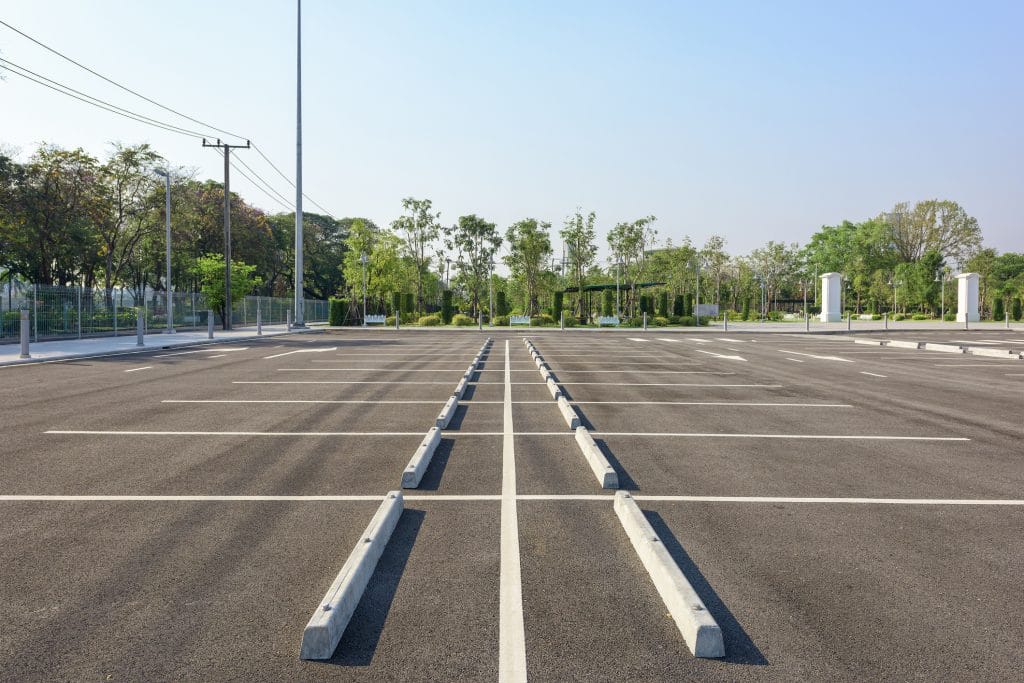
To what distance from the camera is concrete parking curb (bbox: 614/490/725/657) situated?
295cm

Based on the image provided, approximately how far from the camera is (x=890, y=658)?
295 cm

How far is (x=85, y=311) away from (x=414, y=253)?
3638cm

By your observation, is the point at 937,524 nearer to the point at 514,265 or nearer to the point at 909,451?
the point at 909,451

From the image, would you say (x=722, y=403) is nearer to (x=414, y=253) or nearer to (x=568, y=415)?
(x=568, y=415)

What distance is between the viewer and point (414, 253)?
63594 millimetres

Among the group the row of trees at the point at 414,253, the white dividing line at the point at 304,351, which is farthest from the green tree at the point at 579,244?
the white dividing line at the point at 304,351

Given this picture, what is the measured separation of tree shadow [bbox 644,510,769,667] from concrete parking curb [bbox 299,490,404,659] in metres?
1.76

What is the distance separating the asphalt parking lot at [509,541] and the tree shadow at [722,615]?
0.02 metres

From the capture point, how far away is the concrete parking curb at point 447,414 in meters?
8.04

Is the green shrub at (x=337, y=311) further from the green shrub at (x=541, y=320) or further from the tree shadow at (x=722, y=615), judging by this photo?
the tree shadow at (x=722, y=615)

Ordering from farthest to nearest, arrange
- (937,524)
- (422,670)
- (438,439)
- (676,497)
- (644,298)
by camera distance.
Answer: (644,298)
(438,439)
(676,497)
(937,524)
(422,670)

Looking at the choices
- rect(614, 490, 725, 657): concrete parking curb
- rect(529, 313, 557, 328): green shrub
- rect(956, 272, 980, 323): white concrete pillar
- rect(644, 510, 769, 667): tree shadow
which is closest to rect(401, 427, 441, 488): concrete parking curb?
rect(614, 490, 725, 657): concrete parking curb

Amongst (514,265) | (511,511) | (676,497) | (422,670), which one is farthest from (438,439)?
(514,265)

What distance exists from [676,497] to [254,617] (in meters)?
3.42
